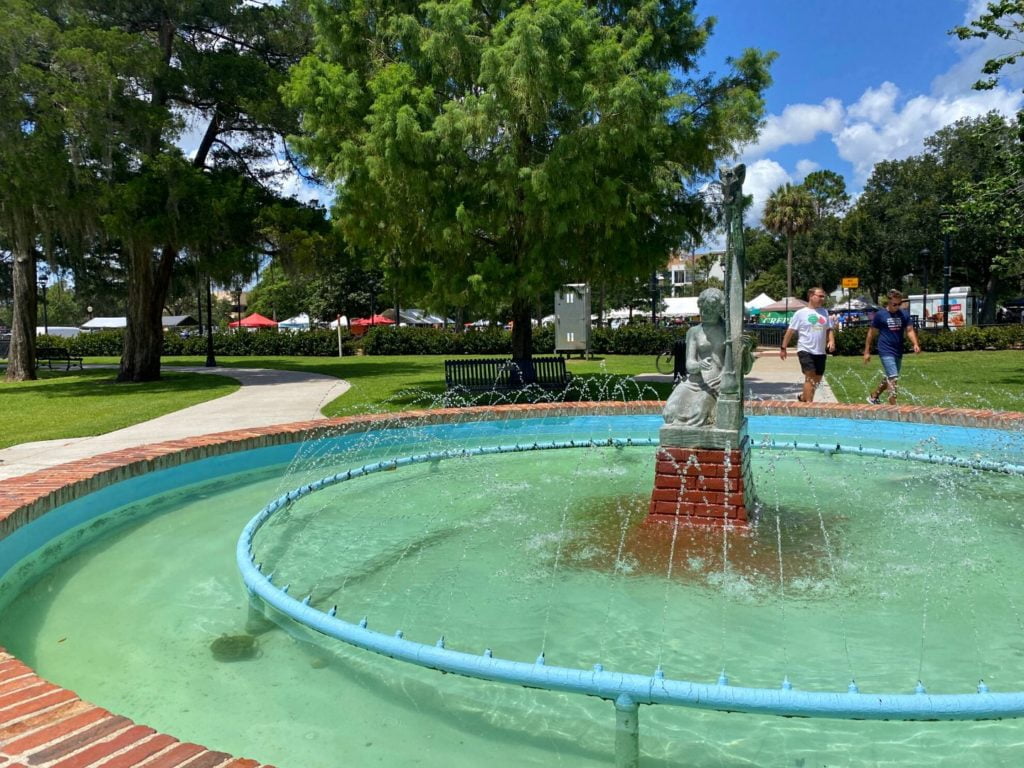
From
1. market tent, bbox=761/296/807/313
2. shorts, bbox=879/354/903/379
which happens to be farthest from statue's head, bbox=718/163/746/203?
market tent, bbox=761/296/807/313

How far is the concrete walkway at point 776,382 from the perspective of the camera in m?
14.2

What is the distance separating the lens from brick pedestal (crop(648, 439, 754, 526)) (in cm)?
584

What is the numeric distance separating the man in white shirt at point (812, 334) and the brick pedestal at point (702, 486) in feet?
17.8

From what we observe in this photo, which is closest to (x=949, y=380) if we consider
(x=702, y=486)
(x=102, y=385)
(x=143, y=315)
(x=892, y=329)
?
(x=892, y=329)

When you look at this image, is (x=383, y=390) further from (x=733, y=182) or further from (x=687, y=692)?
(x=687, y=692)

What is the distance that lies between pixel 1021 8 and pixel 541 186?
38.4 ft

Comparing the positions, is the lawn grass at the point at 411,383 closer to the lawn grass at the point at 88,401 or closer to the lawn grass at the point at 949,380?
the lawn grass at the point at 88,401

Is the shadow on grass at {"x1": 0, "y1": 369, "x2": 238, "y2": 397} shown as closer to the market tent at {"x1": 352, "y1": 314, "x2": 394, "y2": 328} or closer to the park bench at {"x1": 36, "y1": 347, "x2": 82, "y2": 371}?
the park bench at {"x1": 36, "y1": 347, "x2": 82, "y2": 371}

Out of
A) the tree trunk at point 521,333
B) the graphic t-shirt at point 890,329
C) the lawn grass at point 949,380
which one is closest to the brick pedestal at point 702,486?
the graphic t-shirt at point 890,329

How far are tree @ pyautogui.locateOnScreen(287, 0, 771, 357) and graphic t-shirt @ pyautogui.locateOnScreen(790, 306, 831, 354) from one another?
3.12 meters

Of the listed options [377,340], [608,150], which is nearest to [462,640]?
[608,150]

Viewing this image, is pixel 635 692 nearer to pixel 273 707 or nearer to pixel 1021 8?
pixel 273 707

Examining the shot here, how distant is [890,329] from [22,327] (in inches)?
919

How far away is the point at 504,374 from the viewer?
14.7 m
